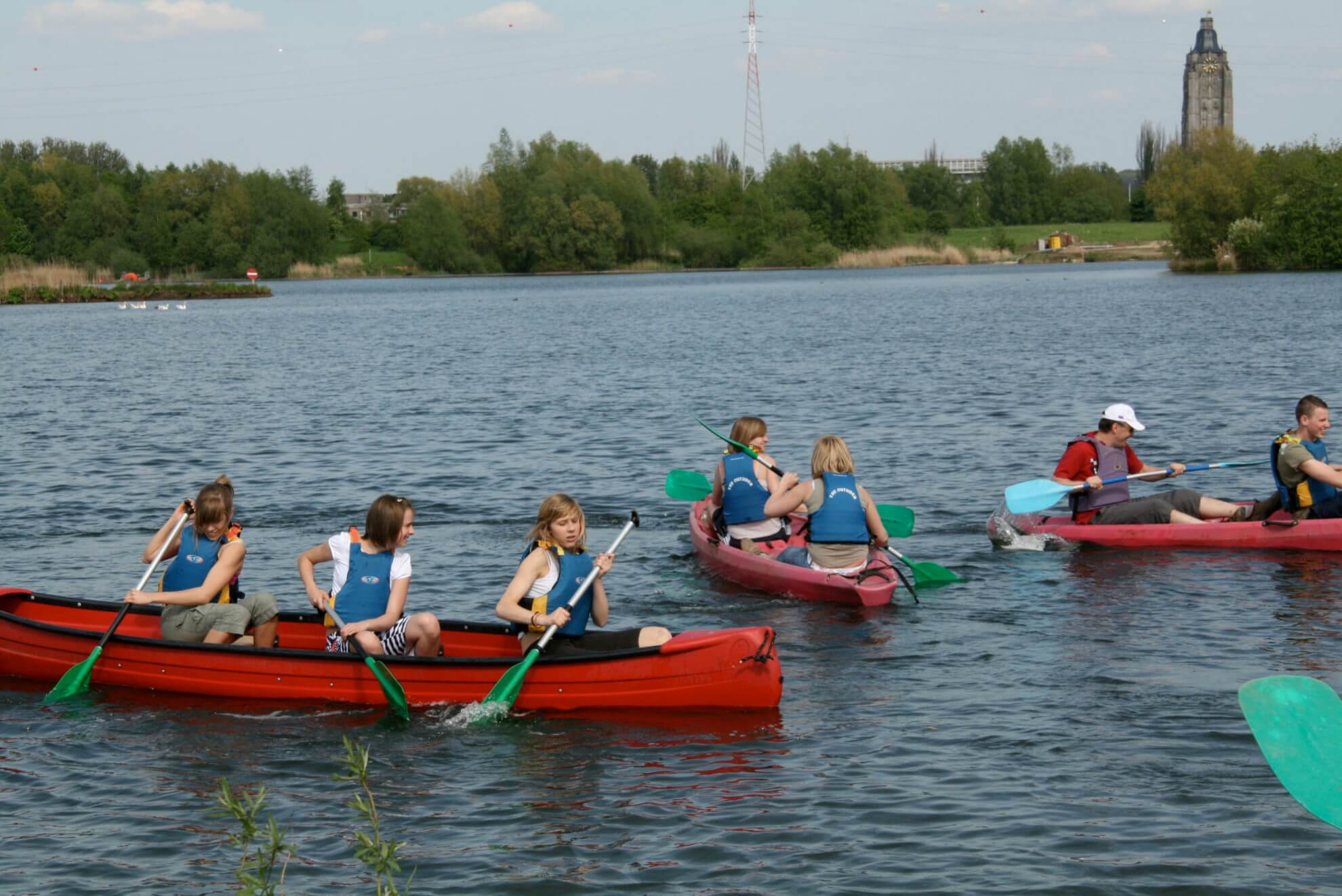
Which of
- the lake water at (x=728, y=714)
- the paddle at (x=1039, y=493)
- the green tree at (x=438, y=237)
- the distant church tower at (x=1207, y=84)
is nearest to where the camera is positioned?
the lake water at (x=728, y=714)

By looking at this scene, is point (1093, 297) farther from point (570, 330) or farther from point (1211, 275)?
point (570, 330)

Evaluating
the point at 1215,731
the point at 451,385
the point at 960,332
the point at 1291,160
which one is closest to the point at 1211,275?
the point at 1291,160

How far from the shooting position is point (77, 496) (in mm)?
17625

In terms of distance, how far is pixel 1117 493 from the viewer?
13.2 meters

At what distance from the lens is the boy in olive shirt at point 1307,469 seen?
12000mm

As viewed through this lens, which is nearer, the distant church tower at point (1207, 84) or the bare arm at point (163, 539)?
the bare arm at point (163, 539)

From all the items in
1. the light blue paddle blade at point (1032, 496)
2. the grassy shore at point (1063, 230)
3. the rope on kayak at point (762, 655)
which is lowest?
the rope on kayak at point (762, 655)

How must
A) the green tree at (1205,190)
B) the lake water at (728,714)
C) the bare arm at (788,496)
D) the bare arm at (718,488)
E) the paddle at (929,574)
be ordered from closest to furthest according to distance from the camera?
the lake water at (728,714) < the bare arm at (788,496) < the paddle at (929,574) < the bare arm at (718,488) < the green tree at (1205,190)

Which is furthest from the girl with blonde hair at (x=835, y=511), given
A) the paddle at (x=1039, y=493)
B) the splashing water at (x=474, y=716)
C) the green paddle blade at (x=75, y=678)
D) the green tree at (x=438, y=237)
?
the green tree at (x=438, y=237)

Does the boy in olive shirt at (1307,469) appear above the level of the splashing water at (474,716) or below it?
above

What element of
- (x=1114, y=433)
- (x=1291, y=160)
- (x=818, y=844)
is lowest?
(x=818, y=844)

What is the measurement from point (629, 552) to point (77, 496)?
778 cm

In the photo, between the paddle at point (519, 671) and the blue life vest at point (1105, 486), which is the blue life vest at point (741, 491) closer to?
the blue life vest at point (1105, 486)

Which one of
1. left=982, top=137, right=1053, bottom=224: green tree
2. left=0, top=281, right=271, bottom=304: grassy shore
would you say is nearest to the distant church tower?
left=982, top=137, right=1053, bottom=224: green tree
